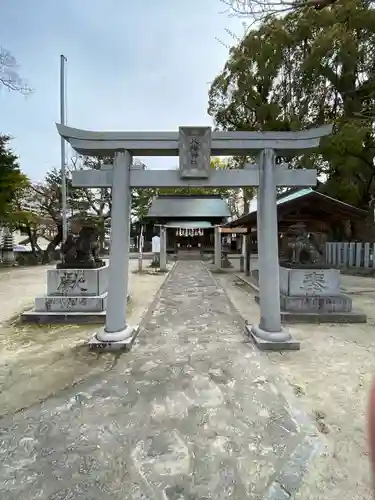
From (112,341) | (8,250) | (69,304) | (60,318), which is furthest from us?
(8,250)

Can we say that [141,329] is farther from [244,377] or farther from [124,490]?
[124,490]

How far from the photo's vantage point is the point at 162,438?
2697 millimetres

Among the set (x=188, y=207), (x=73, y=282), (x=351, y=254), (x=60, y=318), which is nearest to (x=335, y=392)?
(x=60, y=318)

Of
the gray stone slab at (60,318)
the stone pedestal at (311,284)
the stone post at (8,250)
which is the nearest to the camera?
the gray stone slab at (60,318)

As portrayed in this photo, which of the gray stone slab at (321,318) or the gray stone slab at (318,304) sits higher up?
the gray stone slab at (318,304)

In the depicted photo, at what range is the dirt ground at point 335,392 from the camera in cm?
223

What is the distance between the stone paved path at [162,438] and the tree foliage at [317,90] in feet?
40.4

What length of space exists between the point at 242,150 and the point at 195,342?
309 centimetres

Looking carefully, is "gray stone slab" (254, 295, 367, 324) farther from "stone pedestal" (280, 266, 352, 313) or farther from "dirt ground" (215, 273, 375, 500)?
"stone pedestal" (280, 266, 352, 313)

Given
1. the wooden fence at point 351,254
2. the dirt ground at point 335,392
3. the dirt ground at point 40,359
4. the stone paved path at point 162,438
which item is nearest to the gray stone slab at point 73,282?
the dirt ground at point 40,359

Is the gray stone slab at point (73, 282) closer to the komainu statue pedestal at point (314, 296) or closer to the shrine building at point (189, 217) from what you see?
the komainu statue pedestal at point (314, 296)

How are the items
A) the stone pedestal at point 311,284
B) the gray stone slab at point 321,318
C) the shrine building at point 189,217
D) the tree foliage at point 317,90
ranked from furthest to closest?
the shrine building at point 189,217
the tree foliage at point 317,90
the stone pedestal at point 311,284
the gray stone slab at point 321,318

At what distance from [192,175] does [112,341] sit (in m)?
2.73

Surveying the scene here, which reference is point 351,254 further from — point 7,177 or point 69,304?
point 7,177
